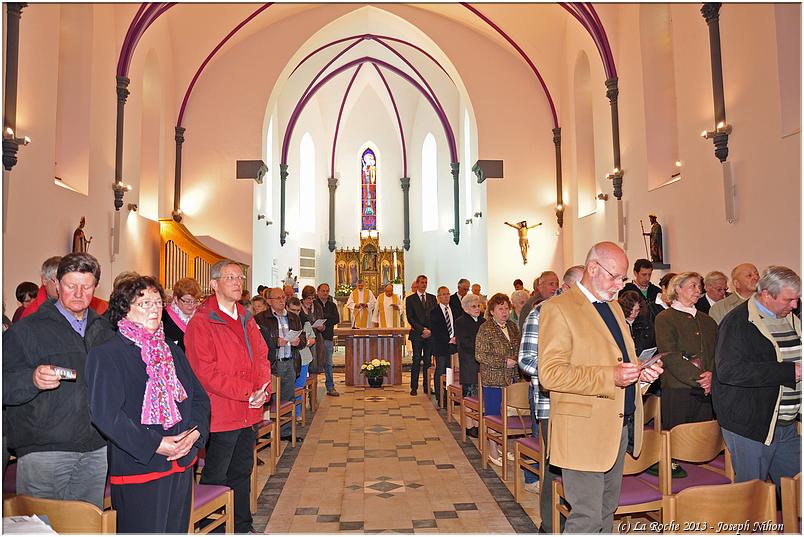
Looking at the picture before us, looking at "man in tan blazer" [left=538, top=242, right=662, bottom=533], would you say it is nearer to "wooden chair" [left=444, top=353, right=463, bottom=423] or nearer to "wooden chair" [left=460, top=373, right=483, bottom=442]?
"wooden chair" [left=460, top=373, right=483, bottom=442]

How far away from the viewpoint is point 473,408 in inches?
247

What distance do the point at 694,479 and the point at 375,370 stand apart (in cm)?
747

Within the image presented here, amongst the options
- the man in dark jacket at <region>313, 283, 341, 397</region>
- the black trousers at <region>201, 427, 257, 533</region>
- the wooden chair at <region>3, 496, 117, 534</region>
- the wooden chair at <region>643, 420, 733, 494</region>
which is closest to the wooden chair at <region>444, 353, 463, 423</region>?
the man in dark jacket at <region>313, 283, 341, 397</region>

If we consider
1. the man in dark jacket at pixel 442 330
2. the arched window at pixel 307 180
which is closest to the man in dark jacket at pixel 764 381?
the man in dark jacket at pixel 442 330

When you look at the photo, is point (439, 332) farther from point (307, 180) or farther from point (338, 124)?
point (338, 124)

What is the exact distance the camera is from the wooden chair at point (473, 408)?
594cm

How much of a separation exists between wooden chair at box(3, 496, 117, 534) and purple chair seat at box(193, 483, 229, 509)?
0.90m

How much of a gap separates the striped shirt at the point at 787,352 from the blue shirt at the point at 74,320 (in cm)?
333

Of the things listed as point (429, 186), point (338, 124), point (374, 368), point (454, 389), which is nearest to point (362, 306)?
point (374, 368)

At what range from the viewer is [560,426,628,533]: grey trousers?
9.46ft

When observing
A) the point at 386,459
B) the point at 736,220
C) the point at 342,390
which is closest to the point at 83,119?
the point at 342,390

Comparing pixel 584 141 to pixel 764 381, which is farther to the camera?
pixel 584 141

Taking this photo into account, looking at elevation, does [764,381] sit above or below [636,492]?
above

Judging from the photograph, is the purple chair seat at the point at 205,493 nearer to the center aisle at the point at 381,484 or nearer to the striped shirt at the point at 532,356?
the center aisle at the point at 381,484
